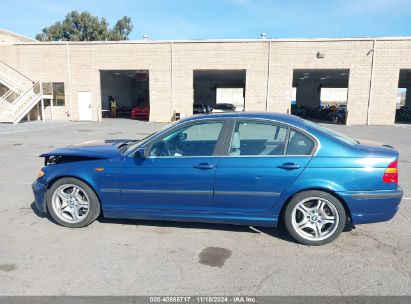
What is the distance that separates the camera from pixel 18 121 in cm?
1997

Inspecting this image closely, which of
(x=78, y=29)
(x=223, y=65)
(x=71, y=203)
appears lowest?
(x=71, y=203)

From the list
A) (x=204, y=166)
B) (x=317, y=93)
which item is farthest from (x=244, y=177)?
(x=317, y=93)

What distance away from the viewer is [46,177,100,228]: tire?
4.12 m

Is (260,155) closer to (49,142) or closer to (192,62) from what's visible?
(49,142)

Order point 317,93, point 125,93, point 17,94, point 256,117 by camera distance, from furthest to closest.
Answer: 1. point 317,93
2. point 125,93
3. point 17,94
4. point 256,117

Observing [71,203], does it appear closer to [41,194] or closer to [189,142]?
[41,194]

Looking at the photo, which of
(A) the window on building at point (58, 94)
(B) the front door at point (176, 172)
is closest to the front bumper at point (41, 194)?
(B) the front door at point (176, 172)

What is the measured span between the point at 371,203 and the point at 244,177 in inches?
58.1

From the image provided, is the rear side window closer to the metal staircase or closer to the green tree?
the metal staircase

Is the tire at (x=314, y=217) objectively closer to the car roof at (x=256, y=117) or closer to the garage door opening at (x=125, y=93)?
the car roof at (x=256, y=117)

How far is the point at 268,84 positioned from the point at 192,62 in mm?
5558

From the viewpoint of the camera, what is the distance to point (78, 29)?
53.3 meters

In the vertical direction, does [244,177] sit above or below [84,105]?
below

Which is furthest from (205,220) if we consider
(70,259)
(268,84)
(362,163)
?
(268,84)
